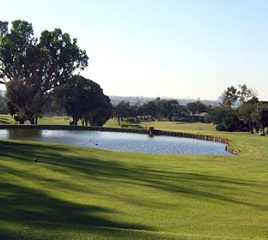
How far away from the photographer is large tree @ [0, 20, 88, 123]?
71812 mm

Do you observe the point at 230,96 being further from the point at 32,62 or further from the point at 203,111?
the point at 32,62

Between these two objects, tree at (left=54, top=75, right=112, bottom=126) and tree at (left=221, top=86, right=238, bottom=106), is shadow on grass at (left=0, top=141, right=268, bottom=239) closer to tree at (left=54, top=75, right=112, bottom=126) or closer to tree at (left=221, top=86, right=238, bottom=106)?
tree at (left=54, top=75, right=112, bottom=126)

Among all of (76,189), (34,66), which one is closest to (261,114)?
(34,66)

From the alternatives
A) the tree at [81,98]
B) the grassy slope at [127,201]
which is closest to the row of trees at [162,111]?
the tree at [81,98]

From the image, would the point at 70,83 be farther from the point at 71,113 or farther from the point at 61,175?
the point at 61,175

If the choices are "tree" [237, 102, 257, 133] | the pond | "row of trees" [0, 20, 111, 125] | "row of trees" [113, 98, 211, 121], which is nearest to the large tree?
"row of trees" [0, 20, 111, 125]

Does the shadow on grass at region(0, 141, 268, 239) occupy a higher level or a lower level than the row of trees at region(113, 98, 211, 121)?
lower

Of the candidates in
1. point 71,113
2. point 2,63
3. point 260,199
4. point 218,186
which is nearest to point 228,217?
point 260,199

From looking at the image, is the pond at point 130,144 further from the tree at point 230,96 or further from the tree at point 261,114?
the tree at point 230,96

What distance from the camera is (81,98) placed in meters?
81.7

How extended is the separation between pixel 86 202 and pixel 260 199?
6.50m

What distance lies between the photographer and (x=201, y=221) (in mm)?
12055

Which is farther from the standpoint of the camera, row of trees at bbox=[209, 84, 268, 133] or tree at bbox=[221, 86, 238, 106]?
tree at bbox=[221, 86, 238, 106]

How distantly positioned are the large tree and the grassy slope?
50.9 metres
